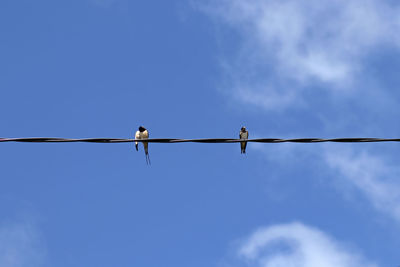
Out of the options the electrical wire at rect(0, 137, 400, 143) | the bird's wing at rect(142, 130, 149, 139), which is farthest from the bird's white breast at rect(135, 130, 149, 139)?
the electrical wire at rect(0, 137, 400, 143)

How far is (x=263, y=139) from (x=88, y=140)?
5.69 feet

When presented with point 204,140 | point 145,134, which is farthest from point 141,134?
point 204,140

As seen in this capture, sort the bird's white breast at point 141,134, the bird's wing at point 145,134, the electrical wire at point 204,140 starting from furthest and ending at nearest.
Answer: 1. the bird's wing at point 145,134
2. the bird's white breast at point 141,134
3. the electrical wire at point 204,140

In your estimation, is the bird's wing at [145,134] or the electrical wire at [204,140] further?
the bird's wing at [145,134]

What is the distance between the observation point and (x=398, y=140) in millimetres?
6539

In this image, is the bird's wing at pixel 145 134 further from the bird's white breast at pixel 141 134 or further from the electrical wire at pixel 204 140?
the electrical wire at pixel 204 140

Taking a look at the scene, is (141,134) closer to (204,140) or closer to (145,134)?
(145,134)

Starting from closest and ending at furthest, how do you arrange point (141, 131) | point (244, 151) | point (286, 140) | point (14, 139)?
point (14, 139), point (286, 140), point (141, 131), point (244, 151)

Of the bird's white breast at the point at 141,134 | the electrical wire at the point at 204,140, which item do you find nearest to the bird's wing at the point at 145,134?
the bird's white breast at the point at 141,134

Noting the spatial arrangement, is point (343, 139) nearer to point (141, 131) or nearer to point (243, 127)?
point (141, 131)

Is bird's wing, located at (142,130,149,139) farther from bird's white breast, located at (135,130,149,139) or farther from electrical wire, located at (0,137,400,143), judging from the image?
electrical wire, located at (0,137,400,143)

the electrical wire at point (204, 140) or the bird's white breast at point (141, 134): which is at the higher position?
the bird's white breast at point (141, 134)

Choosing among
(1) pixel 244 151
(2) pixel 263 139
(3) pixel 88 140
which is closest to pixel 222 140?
(2) pixel 263 139

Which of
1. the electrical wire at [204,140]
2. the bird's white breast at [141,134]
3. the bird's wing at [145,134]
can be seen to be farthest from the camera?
the bird's wing at [145,134]
